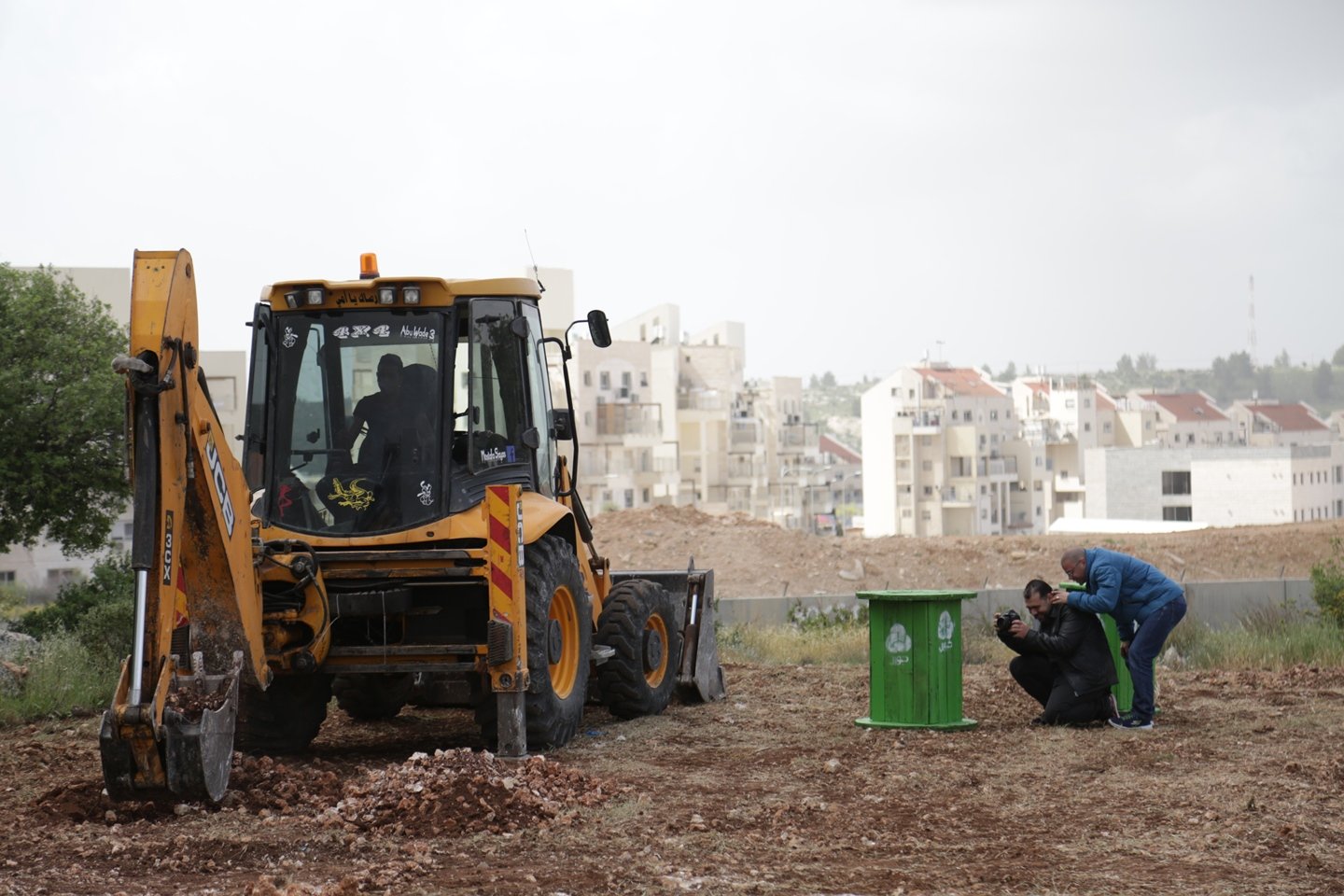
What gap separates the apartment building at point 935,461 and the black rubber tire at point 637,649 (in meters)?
84.0

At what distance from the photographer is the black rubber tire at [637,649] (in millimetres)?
11570

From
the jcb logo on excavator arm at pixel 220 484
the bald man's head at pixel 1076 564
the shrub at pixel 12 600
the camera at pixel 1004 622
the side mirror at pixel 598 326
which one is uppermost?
the side mirror at pixel 598 326

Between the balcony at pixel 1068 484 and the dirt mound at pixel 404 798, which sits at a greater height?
the balcony at pixel 1068 484

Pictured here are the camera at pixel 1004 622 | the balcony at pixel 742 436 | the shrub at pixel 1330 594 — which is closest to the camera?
the camera at pixel 1004 622

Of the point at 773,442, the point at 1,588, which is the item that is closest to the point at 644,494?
the point at 773,442

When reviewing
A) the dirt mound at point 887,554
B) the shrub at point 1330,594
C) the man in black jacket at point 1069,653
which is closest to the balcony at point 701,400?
the dirt mound at point 887,554

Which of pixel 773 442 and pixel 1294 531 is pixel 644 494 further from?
pixel 1294 531

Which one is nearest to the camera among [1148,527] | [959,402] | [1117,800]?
[1117,800]

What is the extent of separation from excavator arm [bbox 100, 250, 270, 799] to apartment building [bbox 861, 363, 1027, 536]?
8838 centimetres

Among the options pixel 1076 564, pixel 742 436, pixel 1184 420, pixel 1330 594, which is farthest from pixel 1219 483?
pixel 1076 564

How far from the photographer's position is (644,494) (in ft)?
249

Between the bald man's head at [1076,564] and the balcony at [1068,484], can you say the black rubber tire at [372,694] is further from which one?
the balcony at [1068,484]

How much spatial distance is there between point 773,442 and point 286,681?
3361 inches

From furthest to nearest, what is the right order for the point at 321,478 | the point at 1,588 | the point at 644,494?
the point at 644,494 < the point at 1,588 < the point at 321,478
